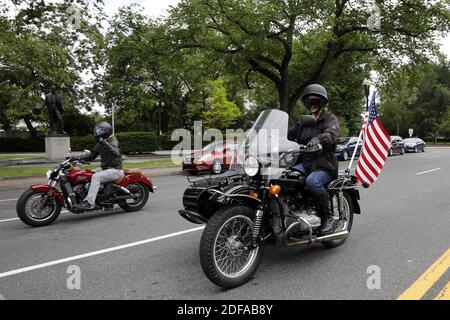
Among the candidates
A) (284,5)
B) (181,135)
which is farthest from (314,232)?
(181,135)

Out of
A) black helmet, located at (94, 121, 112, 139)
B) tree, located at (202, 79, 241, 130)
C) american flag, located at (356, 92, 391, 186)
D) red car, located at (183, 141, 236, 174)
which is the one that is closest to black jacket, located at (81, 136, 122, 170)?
black helmet, located at (94, 121, 112, 139)

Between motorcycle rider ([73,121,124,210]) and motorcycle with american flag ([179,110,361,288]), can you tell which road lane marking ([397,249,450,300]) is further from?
motorcycle rider ([73,121,124,210])

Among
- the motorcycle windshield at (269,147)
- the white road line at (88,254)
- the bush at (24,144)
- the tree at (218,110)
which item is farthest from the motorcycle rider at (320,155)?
the tree at (218,110)

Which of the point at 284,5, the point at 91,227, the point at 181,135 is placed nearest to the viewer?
the point at 91,227

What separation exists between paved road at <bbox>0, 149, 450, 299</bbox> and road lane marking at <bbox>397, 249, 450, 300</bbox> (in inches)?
1.9

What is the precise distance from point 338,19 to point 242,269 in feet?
65.2

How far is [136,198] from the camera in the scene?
330 inches

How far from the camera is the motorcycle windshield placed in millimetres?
4355

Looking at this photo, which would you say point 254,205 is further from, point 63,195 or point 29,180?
point 29,180

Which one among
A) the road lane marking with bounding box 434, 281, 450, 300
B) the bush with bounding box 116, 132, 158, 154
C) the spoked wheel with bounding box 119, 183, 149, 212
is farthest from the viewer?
the bush with bounding box 116, 132, 158, 154

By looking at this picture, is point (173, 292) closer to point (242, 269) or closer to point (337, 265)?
point (242, 269)

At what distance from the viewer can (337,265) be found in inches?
182

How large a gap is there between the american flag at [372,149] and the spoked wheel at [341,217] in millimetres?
986

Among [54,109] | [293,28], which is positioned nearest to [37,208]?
[54,109]
